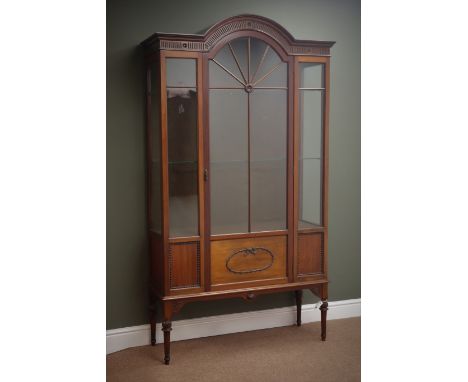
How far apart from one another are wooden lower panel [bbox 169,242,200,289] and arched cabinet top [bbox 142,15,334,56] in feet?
3.72

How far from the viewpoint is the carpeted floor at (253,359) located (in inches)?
123

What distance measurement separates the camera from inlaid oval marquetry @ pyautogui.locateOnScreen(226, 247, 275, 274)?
11.1 ft

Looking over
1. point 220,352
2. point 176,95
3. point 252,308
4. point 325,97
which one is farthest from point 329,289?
point 176,95

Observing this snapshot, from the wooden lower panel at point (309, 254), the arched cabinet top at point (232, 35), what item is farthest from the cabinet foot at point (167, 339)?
the arched cabinet top at point (232, 35)

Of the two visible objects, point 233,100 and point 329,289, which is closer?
point 233,100

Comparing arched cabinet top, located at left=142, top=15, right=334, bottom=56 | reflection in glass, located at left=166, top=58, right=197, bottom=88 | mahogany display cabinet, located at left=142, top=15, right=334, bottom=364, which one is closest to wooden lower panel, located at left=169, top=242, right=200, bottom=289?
mahogany display cabinet, located at left=142, top=15, right=334, bottom=364

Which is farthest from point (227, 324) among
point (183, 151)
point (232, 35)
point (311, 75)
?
point (232, 35)

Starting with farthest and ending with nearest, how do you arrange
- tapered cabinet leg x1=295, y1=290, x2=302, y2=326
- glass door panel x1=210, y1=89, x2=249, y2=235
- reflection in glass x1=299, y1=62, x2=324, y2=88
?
tapered cabinet leg x1=295, y1=290, x2=302, y2=326 → reflection in glass x1=299, y1=62, x2=324, y2=88 → glass door panel x1=210, y1=89, x2=249, y2=235

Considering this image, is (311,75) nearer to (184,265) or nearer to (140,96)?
(140,96)

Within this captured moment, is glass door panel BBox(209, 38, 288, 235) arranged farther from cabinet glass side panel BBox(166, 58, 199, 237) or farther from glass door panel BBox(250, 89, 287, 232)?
cabinet glass side panel BBox(166, 58, 199, 237)

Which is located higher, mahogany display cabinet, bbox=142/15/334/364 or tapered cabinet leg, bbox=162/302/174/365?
mahogany display cabinet, bbox=142/15/334/364
